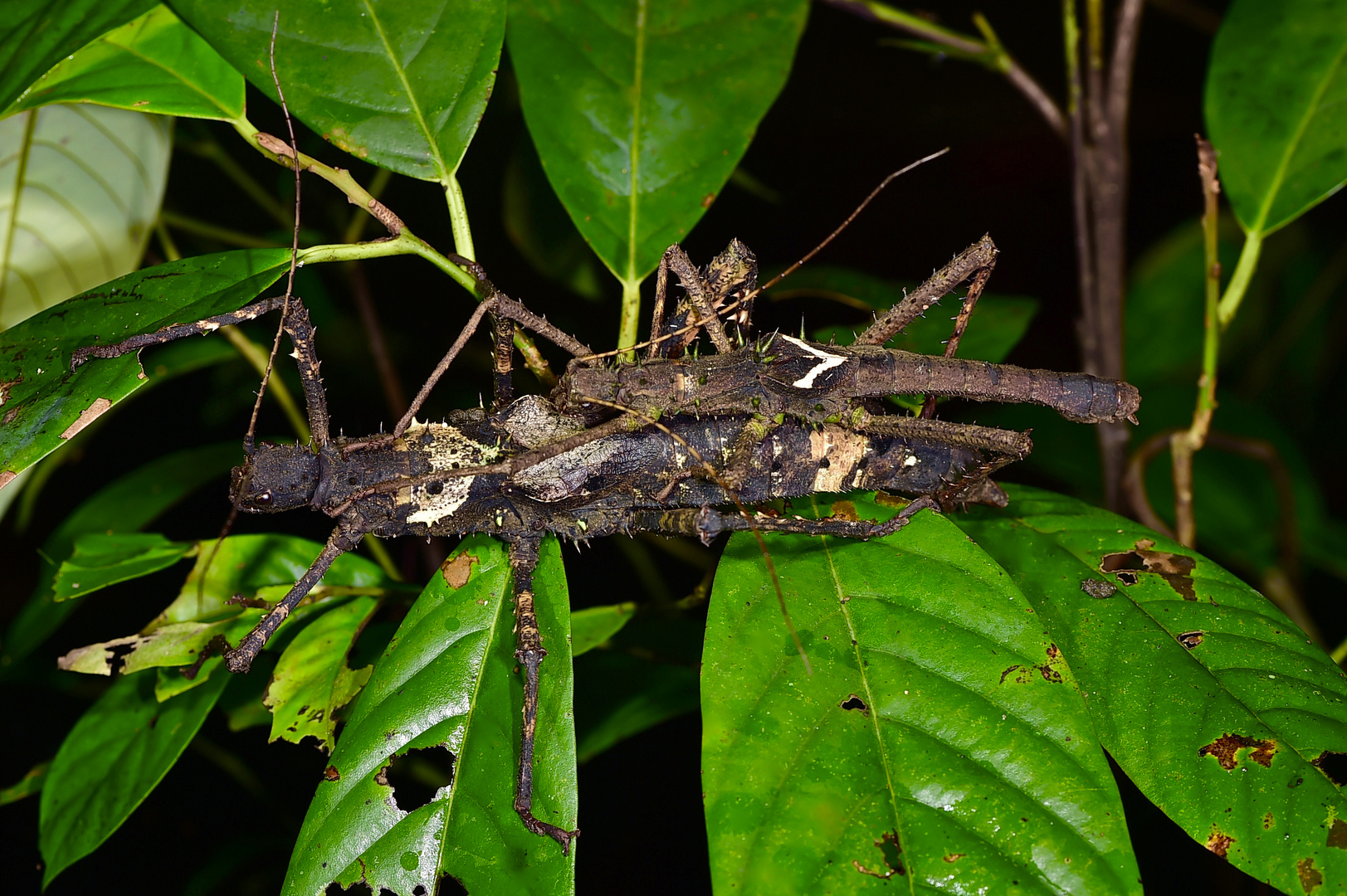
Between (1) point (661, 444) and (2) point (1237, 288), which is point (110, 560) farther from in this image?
(2) point (1237, 288)

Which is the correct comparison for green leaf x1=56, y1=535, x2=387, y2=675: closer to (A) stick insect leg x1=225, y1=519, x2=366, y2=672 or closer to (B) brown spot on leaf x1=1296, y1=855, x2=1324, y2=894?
(A) stick insect leg x1=225, y1=519, x2=366, y2=672

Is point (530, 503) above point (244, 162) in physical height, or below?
below

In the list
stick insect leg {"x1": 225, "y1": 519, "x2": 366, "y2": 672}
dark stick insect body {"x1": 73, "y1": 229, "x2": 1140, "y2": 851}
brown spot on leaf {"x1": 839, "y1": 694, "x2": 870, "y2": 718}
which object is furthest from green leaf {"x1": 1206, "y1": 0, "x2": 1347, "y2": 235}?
stick insect leg {"x1": 225, "y1": 519, "x2": 366, "y2": 672}

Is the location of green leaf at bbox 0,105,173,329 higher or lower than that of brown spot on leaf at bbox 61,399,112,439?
higher

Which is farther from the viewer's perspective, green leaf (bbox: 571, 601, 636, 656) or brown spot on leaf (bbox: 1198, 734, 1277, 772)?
green leaf (bbox: 571, 601, 636, 656)

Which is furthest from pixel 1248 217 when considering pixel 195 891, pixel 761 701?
pixel 195 891

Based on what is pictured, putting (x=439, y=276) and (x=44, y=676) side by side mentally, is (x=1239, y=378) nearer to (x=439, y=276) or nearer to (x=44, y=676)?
(x=439, y=276)
